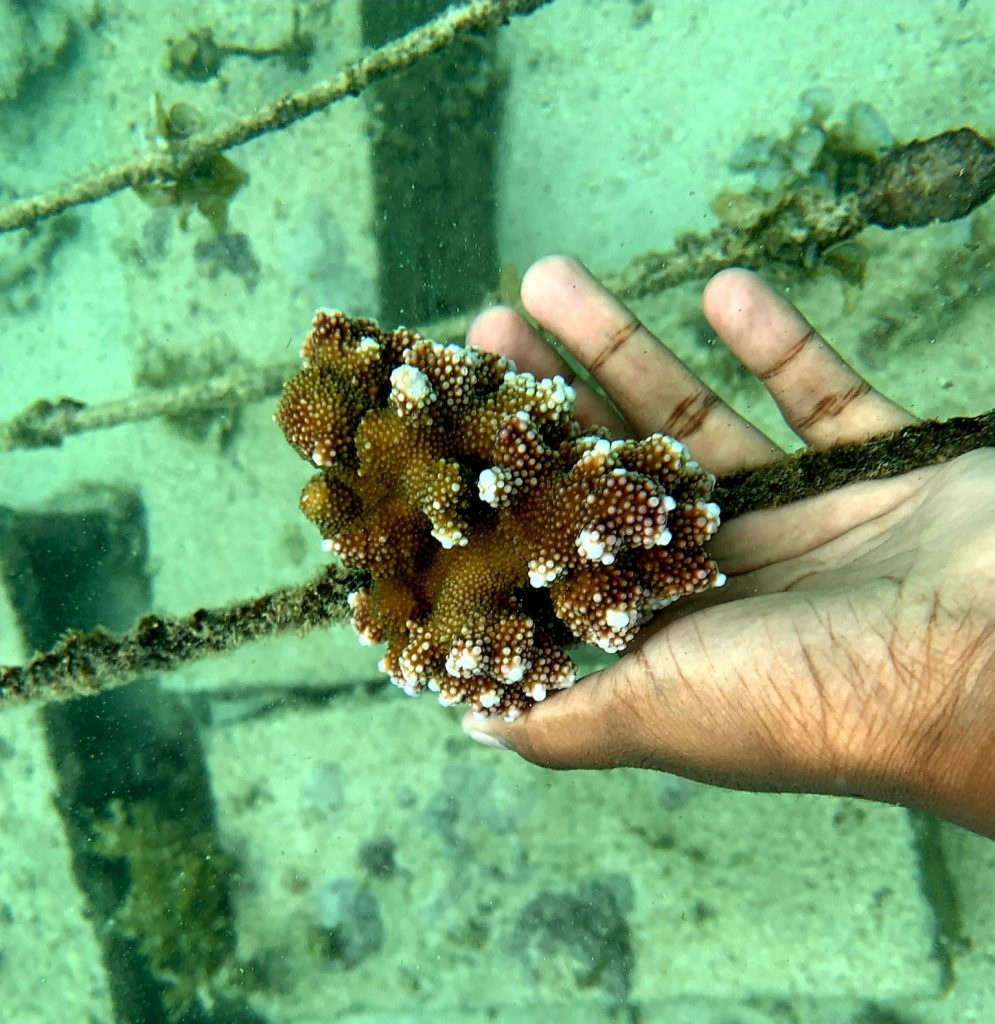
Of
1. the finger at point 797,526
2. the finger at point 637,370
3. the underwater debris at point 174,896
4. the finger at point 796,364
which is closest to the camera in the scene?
the finger at point 797,526

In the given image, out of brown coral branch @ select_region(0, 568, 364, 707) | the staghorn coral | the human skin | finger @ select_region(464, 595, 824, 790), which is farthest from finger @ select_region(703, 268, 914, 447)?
brown coral branch @ select_region(0, 568, 364, 707)

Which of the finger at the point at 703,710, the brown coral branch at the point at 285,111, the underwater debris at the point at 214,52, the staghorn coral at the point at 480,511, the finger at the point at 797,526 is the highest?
the underwater debris at the point at 214,52

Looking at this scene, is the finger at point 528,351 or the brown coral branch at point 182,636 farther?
the finger at point 528,351

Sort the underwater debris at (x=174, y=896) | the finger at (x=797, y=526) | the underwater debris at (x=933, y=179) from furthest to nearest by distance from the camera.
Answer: the underwater debris at (x=174, y=896), the underwater debris at (x=933, y=179), the finger at (x=797, y=526)

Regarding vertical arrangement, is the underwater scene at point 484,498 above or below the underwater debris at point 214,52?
below

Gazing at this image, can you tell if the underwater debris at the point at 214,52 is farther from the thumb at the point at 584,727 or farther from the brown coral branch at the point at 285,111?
the thumb at the point at 584,727

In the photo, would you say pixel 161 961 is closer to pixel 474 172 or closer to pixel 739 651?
pixel 739 651

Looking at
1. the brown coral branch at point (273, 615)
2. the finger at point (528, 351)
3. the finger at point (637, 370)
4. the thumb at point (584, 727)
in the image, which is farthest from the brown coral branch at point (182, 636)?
the finger at point (637, 370)

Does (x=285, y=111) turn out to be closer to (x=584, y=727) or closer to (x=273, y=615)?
(x=273, y=615)
